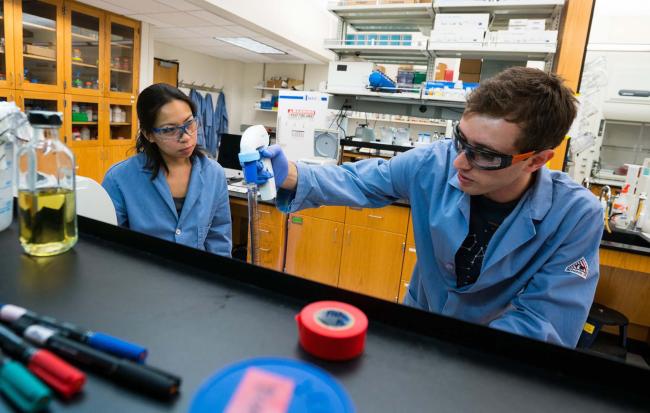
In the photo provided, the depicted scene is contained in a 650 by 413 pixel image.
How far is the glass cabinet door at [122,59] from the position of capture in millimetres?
5020

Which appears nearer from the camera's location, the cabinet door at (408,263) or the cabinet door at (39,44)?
the cabinet door at (408,263)

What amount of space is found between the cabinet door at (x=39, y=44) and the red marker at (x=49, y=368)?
4746 mm

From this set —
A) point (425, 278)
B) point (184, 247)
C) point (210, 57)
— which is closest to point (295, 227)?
point (425, 278)

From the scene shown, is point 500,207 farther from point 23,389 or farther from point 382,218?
point 382,218

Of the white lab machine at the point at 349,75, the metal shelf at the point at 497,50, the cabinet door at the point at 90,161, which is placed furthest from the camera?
the cabinet door at the point at 90,161

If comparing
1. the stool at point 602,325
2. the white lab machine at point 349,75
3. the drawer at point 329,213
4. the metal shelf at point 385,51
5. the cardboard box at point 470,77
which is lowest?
the stool at point 602,325

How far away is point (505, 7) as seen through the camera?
334cm

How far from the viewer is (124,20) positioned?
502 centimetres

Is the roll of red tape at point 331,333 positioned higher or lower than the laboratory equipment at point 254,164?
lower

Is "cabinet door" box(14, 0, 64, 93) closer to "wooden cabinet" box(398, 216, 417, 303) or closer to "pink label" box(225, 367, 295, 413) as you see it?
"wooden cabinet" box(398, 216, 417, 303)

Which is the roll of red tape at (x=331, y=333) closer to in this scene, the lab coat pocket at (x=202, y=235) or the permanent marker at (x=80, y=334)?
the permanent marker at (x=80, y=334)

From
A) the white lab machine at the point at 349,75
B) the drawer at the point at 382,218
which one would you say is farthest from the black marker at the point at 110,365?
the white lab machine at the point at 349,75

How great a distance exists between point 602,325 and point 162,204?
8.52 feet

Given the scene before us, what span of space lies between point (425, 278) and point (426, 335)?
0.71m
